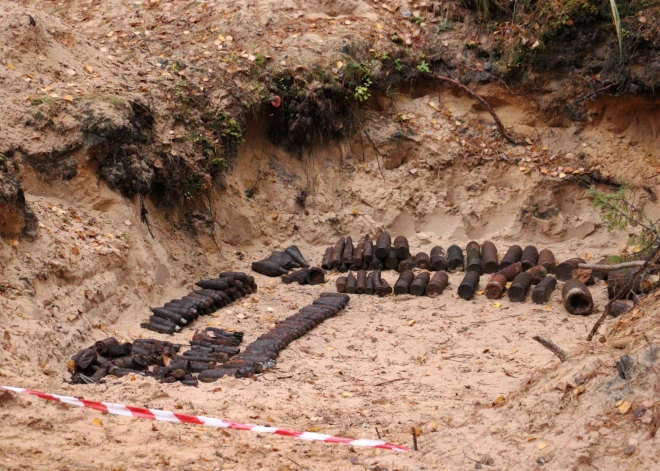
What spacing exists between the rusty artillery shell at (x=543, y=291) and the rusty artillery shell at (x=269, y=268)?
132 inches

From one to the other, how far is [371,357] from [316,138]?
5235 millimetres

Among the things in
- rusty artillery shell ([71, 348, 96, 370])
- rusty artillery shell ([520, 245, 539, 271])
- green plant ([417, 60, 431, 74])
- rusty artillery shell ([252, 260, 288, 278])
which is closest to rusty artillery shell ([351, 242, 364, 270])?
rusty artillery shell ([252, 260, 288, 278])

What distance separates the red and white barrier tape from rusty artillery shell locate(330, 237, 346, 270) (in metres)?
5.53

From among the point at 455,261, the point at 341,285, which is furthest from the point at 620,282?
the point at 341,285

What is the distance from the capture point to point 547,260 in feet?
35.7

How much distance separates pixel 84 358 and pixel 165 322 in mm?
1647

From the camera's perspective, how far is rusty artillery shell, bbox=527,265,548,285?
1031cm

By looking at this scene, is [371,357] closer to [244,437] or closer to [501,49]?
[244,437]

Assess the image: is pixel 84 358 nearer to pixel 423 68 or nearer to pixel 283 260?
pixel 283 260

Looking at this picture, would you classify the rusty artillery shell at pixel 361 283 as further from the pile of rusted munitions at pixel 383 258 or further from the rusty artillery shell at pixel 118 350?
the rusty artillery shell at pixel 118 350

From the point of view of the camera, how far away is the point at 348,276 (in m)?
10.8

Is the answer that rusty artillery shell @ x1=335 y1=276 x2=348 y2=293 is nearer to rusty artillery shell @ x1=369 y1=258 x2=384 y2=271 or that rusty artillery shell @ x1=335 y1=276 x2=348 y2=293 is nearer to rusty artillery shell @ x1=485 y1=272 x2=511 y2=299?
rusty artillery shell @ x1=369 y1=258 x2=384 y2=271

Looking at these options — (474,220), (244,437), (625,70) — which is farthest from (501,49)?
(244,437)

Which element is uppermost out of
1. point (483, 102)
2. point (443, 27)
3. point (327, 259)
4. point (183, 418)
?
point (443, 27)
